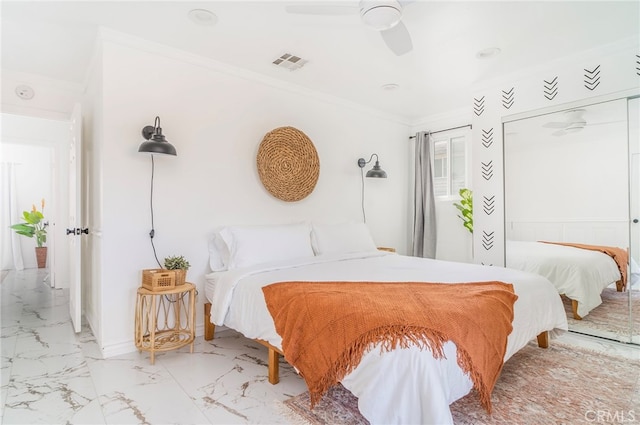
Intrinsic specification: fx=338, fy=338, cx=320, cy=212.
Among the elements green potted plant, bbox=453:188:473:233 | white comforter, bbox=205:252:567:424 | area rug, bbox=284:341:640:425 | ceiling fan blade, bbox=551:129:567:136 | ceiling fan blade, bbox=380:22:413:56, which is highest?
ceiling fan blade, bbox=380:22:413:56

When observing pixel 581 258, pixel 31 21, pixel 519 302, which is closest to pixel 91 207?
pixel 31 21

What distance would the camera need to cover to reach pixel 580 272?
3061mm

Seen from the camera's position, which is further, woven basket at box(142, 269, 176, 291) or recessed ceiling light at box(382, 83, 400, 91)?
recessed ceiling light at box(382, 83, 400, 91)

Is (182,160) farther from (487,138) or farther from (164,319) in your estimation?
(487,138)

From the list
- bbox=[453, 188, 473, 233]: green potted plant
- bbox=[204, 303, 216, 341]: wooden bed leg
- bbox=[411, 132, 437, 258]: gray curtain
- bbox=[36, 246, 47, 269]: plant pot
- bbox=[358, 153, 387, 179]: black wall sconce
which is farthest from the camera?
bbox=[36, 246, 47, 269]: plant pot

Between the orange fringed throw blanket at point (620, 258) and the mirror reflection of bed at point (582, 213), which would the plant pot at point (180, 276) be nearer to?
the mirror reflection of bed at point (582, 213)

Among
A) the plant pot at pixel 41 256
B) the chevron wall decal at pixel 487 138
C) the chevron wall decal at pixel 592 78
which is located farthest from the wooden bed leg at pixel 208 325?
the plant pot at pixel 41 256

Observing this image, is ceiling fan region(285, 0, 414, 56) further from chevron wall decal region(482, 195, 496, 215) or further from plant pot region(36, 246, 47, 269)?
plant pot region(36, 246, 47, 269)

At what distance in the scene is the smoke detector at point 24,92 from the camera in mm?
3320

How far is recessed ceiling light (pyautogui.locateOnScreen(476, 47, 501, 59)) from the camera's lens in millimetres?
2978

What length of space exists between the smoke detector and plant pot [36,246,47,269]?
15.1 ft

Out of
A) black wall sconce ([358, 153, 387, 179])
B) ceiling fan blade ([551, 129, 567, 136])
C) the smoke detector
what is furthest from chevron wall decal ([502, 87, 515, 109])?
the smoke detector

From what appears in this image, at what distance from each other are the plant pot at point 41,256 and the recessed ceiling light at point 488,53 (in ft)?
26.6

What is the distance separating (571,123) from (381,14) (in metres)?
2.39
